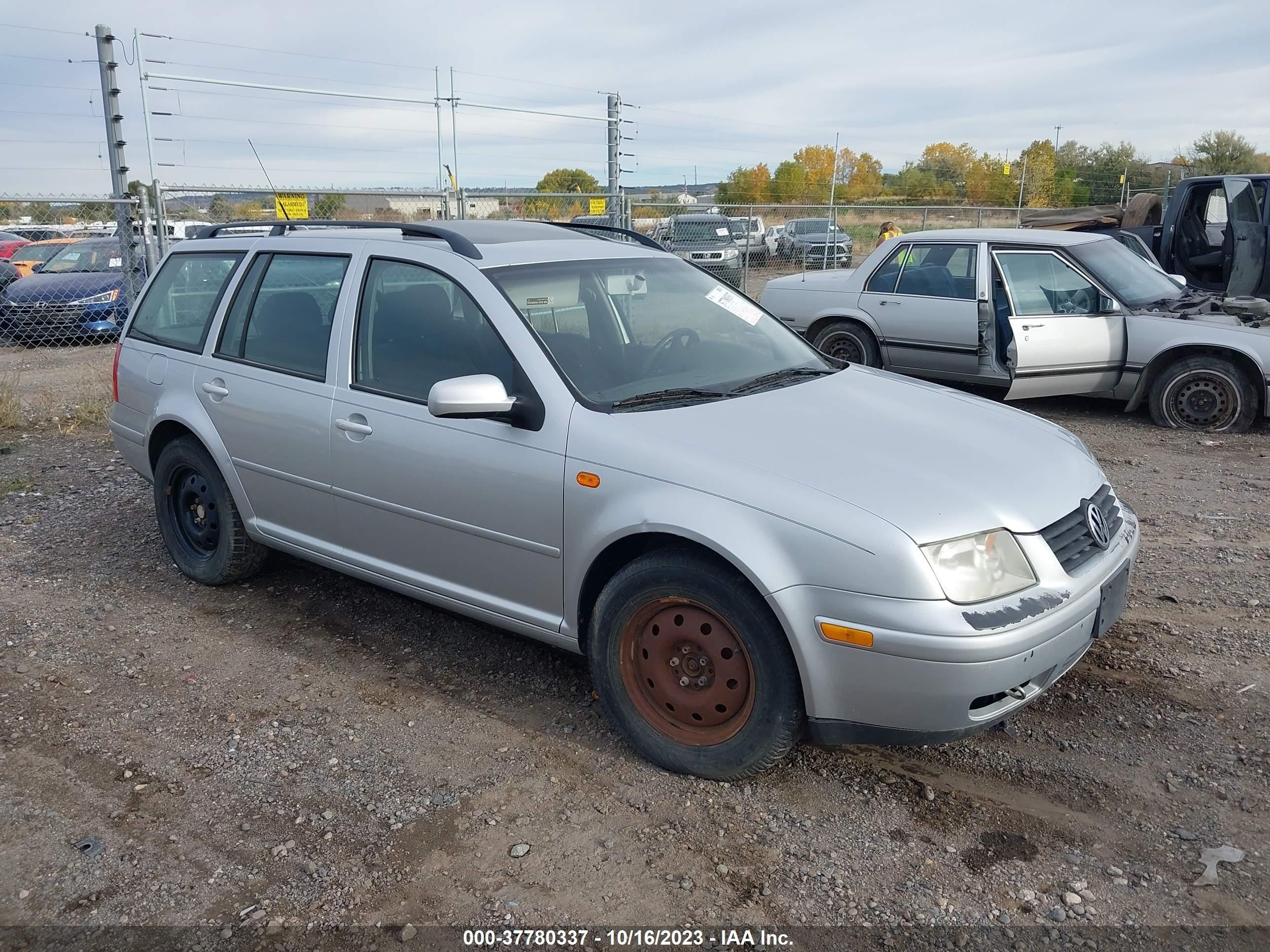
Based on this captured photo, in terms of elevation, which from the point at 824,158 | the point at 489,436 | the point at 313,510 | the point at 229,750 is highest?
the point at 824,158

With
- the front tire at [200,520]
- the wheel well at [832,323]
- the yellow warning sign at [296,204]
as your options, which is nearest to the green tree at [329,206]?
the yellow warning sign at [296,204]

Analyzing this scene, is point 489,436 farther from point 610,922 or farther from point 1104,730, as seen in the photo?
point 1104,730

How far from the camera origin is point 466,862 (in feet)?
9.64

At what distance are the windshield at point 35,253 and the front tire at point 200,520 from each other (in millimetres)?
15014

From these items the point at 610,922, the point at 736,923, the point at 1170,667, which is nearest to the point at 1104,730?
the point at 1170,667

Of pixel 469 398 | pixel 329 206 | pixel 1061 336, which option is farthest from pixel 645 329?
pixel 329 206

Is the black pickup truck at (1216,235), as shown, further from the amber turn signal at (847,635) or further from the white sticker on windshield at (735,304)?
the amber turn signal at (847,635)

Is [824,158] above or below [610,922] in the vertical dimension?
above

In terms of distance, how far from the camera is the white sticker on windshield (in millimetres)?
4457

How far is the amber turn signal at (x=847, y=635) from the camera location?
286 cm

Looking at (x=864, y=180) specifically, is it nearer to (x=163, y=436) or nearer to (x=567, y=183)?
(x=567, y=183)

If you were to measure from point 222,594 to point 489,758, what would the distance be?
2.27m

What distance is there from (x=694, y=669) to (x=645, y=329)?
57.8 inches

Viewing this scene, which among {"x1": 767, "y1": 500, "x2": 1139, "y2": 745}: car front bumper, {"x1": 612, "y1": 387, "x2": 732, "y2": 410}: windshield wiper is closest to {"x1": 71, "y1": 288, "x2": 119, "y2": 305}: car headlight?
{"x1": 612, "y1": 387, "x2": 732, "y2": 410}: windshield wiper
